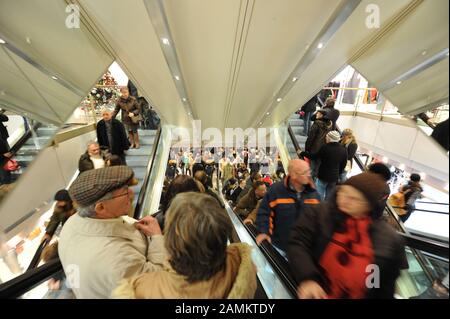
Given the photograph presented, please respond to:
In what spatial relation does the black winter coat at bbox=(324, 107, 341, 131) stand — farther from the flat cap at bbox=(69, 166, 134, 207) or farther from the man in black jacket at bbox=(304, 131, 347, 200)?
the flat cap at bbox=(69, 166, 134, 207)

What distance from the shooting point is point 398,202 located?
1.38 m

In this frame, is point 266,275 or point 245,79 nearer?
point 266,275

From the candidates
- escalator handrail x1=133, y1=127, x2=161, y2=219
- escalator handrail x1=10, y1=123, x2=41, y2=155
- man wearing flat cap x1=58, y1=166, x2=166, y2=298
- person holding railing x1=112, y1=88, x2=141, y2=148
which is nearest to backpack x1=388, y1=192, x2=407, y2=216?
man wearing flat cap x1=58, y1=166, x2=166, y2=298

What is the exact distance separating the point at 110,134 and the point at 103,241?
12.2ft

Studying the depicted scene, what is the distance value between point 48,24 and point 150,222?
2.27 meters

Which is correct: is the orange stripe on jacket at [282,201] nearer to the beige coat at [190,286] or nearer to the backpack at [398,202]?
the backpack at [398,202]

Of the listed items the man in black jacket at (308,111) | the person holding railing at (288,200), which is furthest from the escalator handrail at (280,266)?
the man in black jacket at (308,111)

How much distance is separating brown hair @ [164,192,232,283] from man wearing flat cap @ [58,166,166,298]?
39 cm

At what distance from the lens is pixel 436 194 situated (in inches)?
35.7

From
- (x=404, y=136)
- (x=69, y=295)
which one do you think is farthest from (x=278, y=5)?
(x=69, y=295)

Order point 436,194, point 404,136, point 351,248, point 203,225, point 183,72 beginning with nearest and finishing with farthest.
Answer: point 203,225, point 436,194, point 351,248, point 404,136, point 183,72

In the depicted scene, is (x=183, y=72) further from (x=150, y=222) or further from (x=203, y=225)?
(x=203, y=225)

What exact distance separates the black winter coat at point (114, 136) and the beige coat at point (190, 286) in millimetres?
4034
